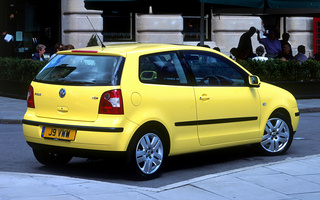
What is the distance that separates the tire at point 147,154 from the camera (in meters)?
7.37

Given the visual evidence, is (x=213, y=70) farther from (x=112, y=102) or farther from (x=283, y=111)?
(x=112, y=102)

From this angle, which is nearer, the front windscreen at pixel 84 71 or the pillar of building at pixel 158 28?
the front windscreen at pixel 84 71

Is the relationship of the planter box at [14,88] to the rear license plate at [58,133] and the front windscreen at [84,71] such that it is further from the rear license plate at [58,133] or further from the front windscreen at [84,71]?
the rear license plate at [58,133]

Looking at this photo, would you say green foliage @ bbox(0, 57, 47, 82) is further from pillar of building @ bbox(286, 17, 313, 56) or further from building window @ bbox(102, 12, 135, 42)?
pillar of building @ bbox(286, 17, 313, 56)

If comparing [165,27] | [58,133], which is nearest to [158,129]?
[58,133]

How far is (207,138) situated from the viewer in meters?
8.23

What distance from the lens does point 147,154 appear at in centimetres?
755

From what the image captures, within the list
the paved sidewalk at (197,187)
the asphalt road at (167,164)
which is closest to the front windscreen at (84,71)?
the asphalt road at (167,164)

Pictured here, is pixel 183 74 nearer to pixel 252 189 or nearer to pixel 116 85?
pixel 116 85

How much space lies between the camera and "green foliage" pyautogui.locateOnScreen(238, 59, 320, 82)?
709 inches

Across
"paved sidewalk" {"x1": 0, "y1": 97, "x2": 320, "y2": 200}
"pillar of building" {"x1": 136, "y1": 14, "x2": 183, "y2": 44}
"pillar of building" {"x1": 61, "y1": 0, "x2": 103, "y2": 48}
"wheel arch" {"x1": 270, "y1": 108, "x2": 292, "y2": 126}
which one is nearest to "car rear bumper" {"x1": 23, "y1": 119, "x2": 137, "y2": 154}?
"paved sidewalk" {"x1": 0, "y1": 97, "x2": 320, "y2": 200}

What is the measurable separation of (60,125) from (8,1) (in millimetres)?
17270

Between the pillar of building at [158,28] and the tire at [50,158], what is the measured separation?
15805 millimetres

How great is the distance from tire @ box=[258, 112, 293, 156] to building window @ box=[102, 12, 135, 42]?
15377mm
